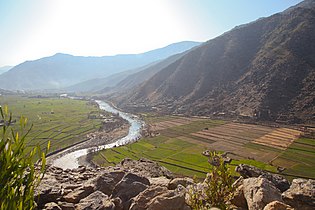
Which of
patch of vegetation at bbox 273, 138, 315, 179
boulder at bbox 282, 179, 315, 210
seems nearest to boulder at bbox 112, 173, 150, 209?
boulder at bbox 282, 179, 315, 210

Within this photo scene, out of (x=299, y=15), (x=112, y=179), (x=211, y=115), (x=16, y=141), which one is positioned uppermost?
(x=299, y=15)

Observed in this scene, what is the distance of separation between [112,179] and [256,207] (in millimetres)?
11394

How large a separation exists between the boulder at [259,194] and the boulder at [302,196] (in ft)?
1.90

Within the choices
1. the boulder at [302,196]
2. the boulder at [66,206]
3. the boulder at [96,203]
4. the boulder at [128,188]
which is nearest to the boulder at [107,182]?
the boulder at [128,188]

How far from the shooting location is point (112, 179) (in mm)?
21297

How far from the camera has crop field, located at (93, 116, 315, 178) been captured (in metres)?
70.8

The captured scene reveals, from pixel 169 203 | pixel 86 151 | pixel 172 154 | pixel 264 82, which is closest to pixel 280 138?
pixel 172 154

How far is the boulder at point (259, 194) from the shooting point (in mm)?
14570

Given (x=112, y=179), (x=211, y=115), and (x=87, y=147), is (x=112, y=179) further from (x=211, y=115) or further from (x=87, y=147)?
(x=211, y=115)

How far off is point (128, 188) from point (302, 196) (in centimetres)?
1132

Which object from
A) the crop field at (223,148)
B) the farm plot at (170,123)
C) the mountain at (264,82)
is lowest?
the farm plot at (170,123)

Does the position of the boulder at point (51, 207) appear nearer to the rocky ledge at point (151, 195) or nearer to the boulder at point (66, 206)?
the rocky ledge at point (151, 195)

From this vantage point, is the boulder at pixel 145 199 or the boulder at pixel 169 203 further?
the boulder at pixel 145 199

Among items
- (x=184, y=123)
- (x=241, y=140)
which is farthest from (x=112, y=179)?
(x=184, y=123)
